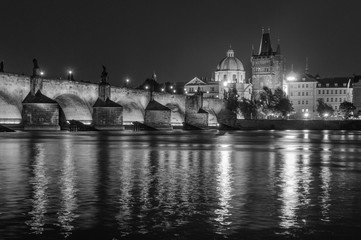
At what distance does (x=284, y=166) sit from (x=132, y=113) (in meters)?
69.0

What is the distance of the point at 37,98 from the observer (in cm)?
6725

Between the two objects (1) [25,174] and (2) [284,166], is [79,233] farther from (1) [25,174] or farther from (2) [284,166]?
(2) [284,166]

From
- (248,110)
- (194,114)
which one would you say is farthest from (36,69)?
(248,110)

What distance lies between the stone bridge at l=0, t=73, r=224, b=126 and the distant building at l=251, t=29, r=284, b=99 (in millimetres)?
83659

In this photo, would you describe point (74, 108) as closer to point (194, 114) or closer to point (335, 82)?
point (194, 114)

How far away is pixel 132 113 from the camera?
9350 centimetres

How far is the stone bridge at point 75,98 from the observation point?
215ft

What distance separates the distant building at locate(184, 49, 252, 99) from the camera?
191m

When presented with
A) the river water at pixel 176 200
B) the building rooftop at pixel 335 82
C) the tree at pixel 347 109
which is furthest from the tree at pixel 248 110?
the river water at pixel 176 200

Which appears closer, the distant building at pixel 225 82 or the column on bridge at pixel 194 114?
the column on bridge at pixel 194 114

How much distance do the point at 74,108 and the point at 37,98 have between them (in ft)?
42.7

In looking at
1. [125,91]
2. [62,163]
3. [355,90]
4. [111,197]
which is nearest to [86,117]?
[125,91]

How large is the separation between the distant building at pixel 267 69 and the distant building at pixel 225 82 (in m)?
4.09

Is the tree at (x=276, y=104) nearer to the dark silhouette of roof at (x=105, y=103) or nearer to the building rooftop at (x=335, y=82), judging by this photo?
the building rooftop at (x=335, y=82)
